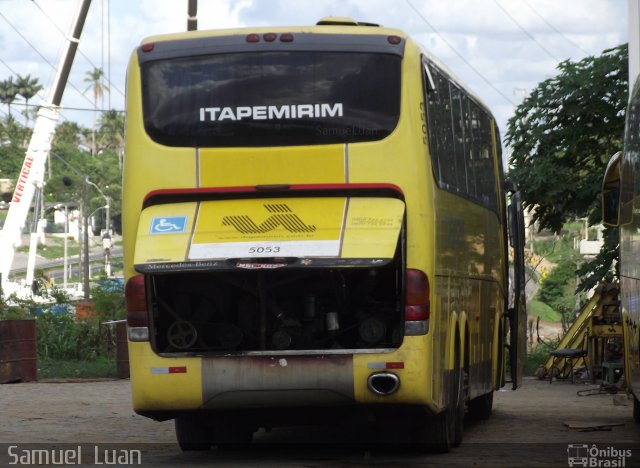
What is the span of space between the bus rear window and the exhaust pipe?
1905mm

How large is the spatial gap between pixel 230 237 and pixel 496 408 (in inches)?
388

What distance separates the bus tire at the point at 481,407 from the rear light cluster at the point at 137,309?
6.75 metres

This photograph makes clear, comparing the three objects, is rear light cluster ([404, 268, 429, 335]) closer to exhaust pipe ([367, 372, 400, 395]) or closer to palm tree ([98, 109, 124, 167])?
exhaust pipe ([367, 372, 400, 395])

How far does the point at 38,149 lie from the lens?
4572 cm

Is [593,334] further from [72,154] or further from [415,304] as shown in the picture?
[72,154]

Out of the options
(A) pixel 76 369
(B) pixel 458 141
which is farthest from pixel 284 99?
(A) pixel 76 369

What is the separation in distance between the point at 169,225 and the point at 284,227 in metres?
0.93

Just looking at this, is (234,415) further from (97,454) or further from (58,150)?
(58,150)

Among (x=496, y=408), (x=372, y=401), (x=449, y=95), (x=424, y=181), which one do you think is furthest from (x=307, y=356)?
(x=496, y=408)

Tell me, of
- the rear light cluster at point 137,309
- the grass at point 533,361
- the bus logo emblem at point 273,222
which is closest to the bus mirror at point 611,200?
the bus logo emblem at point 273,222

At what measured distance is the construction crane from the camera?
44344 mm

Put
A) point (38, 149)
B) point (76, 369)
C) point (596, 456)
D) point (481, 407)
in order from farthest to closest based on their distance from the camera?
point (38, 149), point (76, 369), point (481, 407), point (596, 456)

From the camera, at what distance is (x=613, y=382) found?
24.2 m

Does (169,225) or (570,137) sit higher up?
(570,137)
